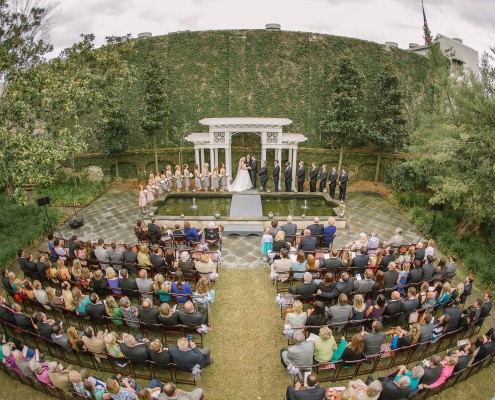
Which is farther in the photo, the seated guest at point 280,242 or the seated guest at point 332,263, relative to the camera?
the seated guest at point 280,242

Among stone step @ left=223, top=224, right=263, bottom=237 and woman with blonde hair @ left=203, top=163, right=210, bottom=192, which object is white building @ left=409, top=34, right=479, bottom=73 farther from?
stone step @ left=223, top=224, right=263, bottom=237

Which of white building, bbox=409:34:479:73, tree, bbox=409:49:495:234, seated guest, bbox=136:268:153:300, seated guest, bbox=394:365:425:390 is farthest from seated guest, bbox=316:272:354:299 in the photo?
white building, bbox=409:34:479:73

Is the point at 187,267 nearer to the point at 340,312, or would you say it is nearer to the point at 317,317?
the point at 317,317

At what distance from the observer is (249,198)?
54.9ft

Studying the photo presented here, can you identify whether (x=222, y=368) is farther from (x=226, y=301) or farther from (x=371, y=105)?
(x=371, y=105)

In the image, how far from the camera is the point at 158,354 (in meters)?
6.82

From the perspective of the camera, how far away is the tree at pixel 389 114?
18828 millimetres

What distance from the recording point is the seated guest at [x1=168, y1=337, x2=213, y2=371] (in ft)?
22.3

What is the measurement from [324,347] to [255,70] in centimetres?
2069

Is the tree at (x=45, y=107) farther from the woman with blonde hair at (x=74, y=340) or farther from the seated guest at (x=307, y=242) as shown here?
the seated guest at (x=307, y=242)

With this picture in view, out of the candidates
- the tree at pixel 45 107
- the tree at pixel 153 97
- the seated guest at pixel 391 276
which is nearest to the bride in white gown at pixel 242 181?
the tree at pixel 153 97

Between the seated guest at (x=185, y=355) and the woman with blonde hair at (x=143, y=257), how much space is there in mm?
3526

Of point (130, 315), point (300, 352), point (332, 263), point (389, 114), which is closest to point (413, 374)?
point (300, 352)

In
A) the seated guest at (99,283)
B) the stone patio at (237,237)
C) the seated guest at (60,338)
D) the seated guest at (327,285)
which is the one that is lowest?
the stone patio at (237,237)
